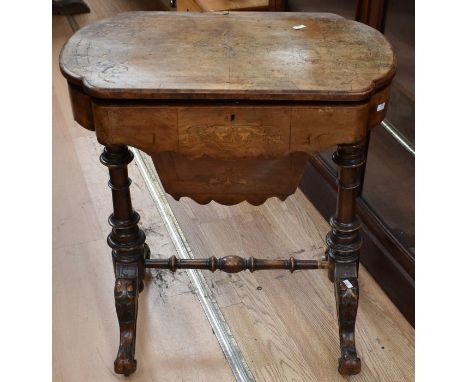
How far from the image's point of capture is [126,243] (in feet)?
6.62

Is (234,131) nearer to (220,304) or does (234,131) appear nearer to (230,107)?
(230,107)

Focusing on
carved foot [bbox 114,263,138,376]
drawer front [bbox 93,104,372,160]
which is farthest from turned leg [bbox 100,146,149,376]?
drawer front [bbox 93,104,372,160]

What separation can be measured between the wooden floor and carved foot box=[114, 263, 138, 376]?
5cm

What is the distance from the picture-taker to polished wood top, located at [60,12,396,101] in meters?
1.58

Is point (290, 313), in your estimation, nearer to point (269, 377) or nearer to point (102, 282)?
point (269, 377)

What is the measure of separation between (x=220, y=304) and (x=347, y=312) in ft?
1.45

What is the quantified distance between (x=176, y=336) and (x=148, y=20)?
0.94m

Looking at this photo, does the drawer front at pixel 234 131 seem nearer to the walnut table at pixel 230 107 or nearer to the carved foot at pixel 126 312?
the walnut table at pixel 230 107

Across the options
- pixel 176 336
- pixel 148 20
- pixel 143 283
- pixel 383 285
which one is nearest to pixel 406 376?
pixel 383 285

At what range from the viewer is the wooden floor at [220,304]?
2.03m

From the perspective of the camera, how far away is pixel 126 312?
2.00 m

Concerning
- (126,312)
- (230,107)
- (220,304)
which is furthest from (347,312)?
(230,107)

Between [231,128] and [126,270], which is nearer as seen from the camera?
[231,128]

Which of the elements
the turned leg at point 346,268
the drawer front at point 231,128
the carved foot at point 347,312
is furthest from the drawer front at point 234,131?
the carved foot at point 347,312
